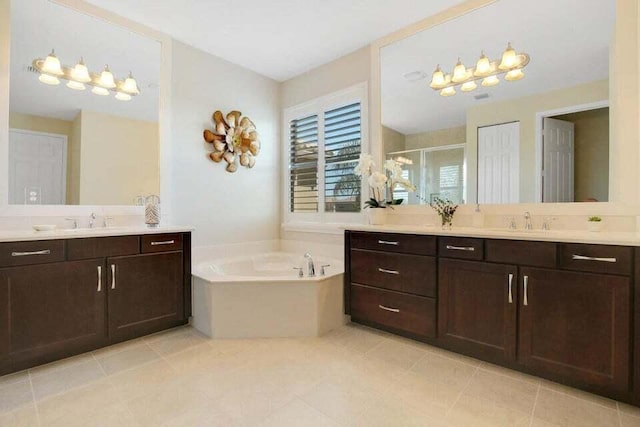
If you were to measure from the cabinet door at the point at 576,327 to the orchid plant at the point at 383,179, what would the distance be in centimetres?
135

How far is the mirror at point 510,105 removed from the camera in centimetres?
218

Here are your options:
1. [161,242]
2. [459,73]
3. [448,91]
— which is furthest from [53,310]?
[459,73]

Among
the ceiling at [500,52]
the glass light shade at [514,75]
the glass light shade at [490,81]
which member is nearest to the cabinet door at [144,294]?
the ceiling at [500,52]

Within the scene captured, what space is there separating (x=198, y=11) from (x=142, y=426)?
3.04m

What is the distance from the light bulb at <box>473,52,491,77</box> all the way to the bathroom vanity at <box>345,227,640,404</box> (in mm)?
1385

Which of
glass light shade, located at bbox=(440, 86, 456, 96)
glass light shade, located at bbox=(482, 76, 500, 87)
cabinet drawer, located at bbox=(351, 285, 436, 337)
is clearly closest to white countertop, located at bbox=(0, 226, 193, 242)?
cabinet drawer, located at bbox=(351, 285, 436, 337)

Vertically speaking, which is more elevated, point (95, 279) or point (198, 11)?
point (198, 11)

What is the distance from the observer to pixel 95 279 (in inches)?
90.0

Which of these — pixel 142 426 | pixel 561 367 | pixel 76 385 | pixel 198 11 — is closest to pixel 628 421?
pixel 561 367

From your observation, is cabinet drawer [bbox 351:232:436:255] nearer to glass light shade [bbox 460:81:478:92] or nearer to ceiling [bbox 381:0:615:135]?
ceiling [bbox 381:0:615:135]

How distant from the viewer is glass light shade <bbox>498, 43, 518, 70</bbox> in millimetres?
2440

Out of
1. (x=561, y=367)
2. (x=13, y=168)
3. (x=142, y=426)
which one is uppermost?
(x=13, y=168)

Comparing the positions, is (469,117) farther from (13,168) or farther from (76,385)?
(13,168)

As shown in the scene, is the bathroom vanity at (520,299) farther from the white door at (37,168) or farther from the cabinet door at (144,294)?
the white door at (37,168)
